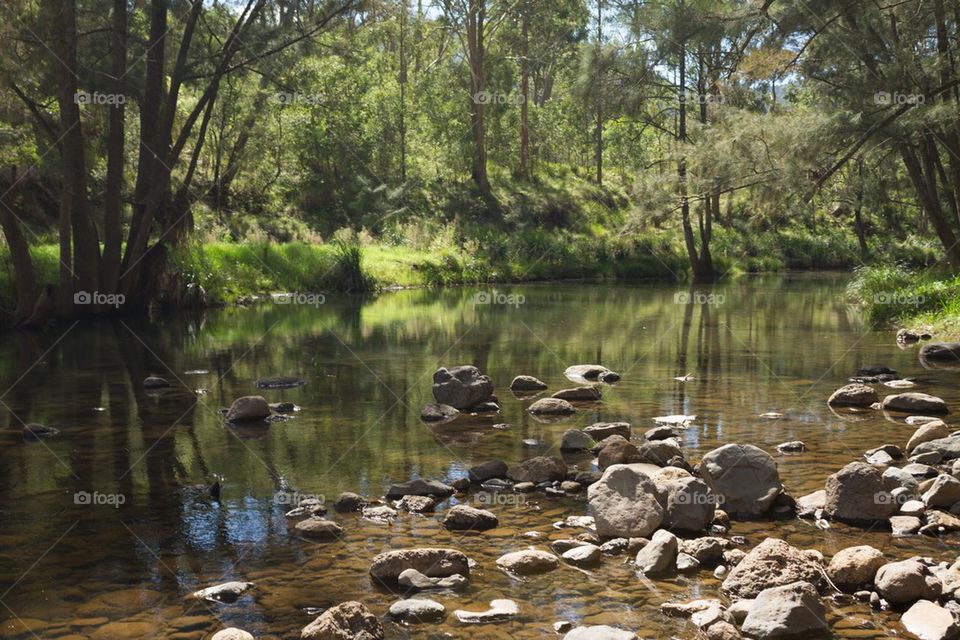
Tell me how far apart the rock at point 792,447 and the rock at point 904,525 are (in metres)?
2.31

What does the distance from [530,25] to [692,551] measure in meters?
44.3

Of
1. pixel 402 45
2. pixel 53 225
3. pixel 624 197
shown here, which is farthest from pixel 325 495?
pixel 624 197

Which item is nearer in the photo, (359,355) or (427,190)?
(359,355)

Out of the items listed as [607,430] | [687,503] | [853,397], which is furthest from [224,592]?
[853,397]

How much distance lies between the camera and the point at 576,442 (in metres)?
9.52

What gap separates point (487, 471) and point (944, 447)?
407cm

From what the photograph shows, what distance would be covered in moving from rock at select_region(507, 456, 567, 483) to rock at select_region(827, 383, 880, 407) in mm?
4868

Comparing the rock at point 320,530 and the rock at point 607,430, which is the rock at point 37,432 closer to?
the rock at point 320,530

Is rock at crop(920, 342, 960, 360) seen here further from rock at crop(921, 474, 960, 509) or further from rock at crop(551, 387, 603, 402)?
rock at crop(921, 474, 960, 509)

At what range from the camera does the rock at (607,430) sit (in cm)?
987

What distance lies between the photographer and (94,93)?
2048 centimetres

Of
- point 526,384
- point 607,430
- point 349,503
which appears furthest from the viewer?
point 526,384

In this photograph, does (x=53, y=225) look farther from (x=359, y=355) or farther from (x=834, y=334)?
(x=834, y=334)

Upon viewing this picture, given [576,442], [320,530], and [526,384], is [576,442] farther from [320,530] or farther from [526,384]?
[526,384]
